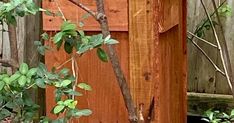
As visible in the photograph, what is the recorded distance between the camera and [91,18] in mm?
2492

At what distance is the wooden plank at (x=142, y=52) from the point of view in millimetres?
2379

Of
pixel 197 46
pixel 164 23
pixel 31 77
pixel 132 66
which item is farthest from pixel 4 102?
pixel 197 46

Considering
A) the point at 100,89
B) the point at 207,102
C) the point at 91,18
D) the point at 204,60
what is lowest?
the point at 207,102

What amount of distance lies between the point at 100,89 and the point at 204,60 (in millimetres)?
1678

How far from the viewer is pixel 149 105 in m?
2.42

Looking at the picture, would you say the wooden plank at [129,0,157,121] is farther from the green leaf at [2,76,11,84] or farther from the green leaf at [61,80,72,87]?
the green leaf at [2,76,11,84]

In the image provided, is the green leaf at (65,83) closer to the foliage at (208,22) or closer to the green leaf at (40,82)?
the green leaf at (40,82)

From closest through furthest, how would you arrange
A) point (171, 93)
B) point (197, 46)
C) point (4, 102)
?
1. point (4, 102)
2. point (171, 93)
3. point (197, 46)

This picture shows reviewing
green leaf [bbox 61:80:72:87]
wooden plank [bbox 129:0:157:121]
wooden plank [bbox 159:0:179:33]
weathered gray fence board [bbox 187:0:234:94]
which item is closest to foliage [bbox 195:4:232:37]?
weathered gray fence board [bbox 187:0:234:94]

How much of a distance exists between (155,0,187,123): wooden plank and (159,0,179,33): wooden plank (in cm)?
4

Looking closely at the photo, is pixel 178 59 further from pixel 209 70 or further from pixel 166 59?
pixel 209 70

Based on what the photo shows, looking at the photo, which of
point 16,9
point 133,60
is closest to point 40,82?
point 16,9

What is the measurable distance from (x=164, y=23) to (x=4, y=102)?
33.0 inches

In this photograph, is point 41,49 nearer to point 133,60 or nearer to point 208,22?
point 133,60
